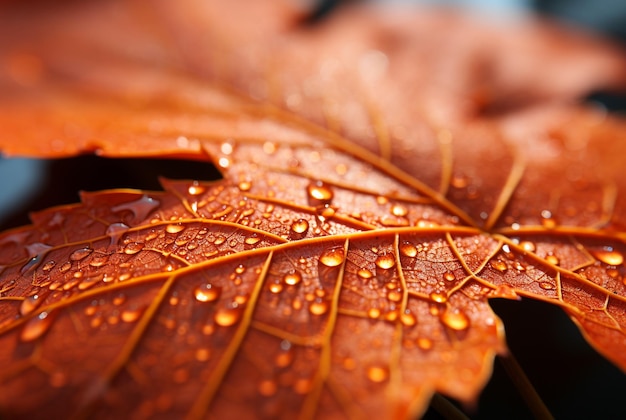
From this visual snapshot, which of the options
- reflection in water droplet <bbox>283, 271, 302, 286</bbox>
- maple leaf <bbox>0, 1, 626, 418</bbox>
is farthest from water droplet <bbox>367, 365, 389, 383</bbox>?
reflection in water droplet <bbox>283, 271, 302, 286</bbox>

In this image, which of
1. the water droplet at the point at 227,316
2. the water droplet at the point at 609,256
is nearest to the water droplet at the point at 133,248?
the water droplet at the point at 227,316

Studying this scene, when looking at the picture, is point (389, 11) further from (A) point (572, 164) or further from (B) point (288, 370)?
(B) point (288, 370)

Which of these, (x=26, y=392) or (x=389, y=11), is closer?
(x=26, y=392)

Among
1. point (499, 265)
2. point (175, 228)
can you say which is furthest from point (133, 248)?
point (499, 265)

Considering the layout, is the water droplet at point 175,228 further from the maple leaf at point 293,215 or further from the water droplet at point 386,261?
the water droplet at point 386,261

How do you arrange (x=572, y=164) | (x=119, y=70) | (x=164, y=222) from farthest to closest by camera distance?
1. (x=119, y=70)
2. (x=572, y=164)
3. (x=164, y=222)

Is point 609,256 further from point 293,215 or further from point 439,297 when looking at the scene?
point 293,215

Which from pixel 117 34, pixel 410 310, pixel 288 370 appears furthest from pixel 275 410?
pixel 117 34
